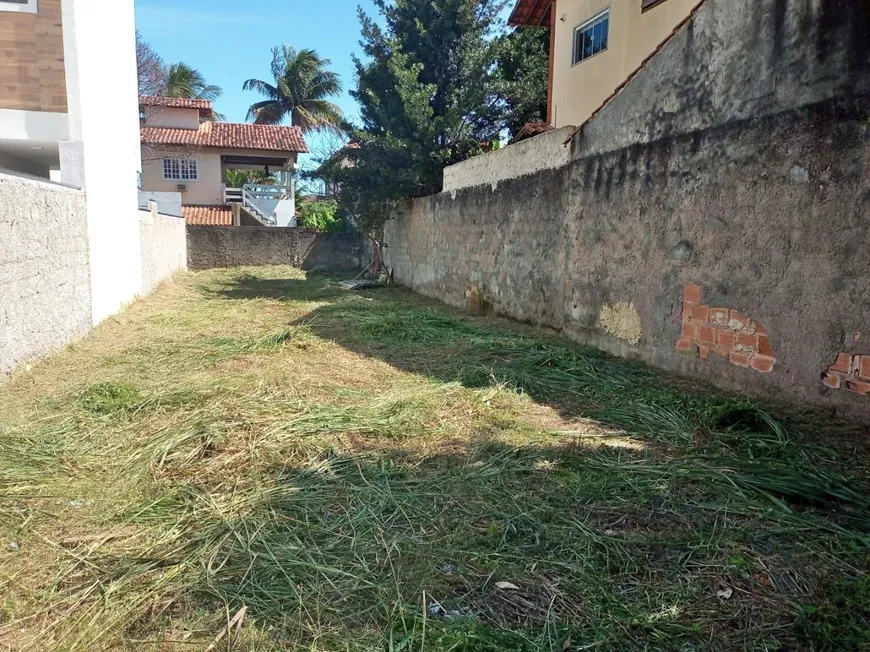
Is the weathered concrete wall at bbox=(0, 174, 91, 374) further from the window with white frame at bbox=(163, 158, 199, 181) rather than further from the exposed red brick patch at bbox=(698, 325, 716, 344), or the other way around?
the window with white frame at bbox=(163, 158, 199, 181)

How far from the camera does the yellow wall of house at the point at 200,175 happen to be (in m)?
23.1

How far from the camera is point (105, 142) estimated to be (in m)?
8.58

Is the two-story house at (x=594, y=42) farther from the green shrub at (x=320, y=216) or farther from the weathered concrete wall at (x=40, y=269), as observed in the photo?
the green shrub at (x=320, y=216)

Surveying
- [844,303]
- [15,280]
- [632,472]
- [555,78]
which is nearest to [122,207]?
[15,280]

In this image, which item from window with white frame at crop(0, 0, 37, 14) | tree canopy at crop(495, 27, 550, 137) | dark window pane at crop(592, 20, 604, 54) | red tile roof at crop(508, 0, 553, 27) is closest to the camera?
window with white frame at crop(0, 0, 37, 14)

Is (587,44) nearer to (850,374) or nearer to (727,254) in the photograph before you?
(727,254)

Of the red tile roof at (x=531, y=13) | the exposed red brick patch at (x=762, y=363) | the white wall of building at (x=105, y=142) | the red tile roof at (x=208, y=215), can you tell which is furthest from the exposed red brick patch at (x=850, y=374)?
the red tile roof at (x=208, y=215)

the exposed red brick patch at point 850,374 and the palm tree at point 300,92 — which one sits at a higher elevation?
the palm tree at point 300,92

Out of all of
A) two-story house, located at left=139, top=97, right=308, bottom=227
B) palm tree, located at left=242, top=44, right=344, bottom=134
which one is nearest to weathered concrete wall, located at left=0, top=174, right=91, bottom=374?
two-story house, located at left=139, top=97, right=308, bottom=227

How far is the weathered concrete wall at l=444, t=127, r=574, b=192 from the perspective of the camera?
748 centimetres

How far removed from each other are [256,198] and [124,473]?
2171 cm

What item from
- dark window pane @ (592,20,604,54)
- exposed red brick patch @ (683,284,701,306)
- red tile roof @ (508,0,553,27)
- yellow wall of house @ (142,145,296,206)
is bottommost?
exposed red brick patch @ (683,284,701,306)

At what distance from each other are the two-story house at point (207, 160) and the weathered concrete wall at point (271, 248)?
154 inches

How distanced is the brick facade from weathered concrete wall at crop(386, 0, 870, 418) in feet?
21.7
